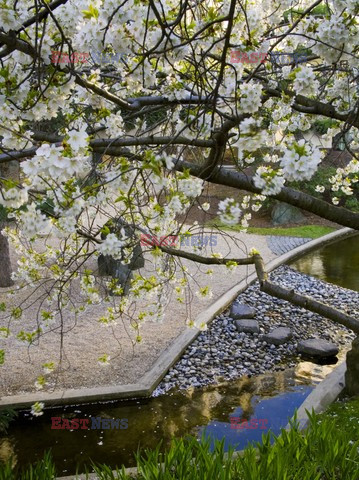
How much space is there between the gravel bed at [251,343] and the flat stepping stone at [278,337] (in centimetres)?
5

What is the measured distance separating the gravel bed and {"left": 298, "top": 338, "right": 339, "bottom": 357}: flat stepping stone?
91mm

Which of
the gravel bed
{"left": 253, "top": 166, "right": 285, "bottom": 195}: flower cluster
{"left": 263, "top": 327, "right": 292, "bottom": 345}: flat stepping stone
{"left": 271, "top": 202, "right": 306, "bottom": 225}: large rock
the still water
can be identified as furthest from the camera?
{"left": 271, "top": 202, "right": 306, "bottom": 225}: large rock

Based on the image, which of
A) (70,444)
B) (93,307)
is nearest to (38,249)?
(93,307)

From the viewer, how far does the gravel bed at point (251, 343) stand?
4809mm

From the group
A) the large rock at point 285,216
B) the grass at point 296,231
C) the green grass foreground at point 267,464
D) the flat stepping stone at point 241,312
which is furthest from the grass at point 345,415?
the large rock at point 285,216

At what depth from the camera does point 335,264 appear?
8867 millimetres

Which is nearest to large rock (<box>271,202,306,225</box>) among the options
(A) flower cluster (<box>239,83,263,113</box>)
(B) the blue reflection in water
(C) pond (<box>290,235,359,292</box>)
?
(C) pond (<box>290,235,359,292</box>)

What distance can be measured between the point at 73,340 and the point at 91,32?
3.74 m

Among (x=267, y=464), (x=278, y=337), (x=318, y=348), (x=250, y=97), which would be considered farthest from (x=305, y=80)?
(x=278, y=337)

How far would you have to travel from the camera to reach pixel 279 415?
4172mm

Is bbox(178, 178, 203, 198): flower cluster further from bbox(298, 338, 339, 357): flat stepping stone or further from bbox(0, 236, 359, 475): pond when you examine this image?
bbox(298, 338, 339, 357): flat stepping stone

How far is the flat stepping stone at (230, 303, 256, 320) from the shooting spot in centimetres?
597

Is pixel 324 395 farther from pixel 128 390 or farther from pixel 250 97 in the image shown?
pixel 250 97

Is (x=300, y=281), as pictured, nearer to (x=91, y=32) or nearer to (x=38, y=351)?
(x=38, y=351)
